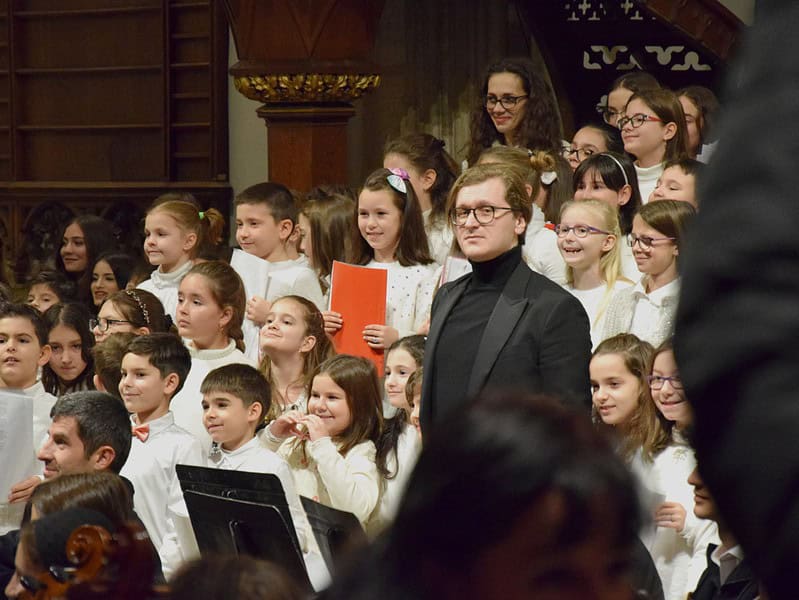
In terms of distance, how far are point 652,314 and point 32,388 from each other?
208 cm

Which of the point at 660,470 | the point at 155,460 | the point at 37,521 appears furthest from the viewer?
the point at 155,460

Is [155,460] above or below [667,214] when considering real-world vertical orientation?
below

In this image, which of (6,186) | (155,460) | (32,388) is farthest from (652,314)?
(6,186)

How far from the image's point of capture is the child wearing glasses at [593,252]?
413 centimetres

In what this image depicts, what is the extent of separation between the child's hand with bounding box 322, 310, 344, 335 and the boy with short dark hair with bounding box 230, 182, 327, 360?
54cm

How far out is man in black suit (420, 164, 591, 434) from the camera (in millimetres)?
3018

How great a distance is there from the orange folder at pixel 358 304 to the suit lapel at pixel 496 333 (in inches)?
43.6

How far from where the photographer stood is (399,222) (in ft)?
14.7

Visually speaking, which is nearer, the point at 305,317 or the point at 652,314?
the point at 652,314

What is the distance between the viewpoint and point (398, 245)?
14.8 ft

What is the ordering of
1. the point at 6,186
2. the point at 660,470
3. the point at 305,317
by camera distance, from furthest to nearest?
the point at 6,186 < the point at 305,317 < the point at 660,470

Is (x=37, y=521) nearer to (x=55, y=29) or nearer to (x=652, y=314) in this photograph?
(x=652, y=314)

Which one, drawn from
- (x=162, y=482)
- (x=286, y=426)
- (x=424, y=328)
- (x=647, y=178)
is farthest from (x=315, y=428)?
(x=647, y=178)

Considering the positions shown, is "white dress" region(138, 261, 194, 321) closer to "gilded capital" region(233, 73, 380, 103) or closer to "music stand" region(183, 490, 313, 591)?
"gilded capital" region(233, 73, 380, 103)
